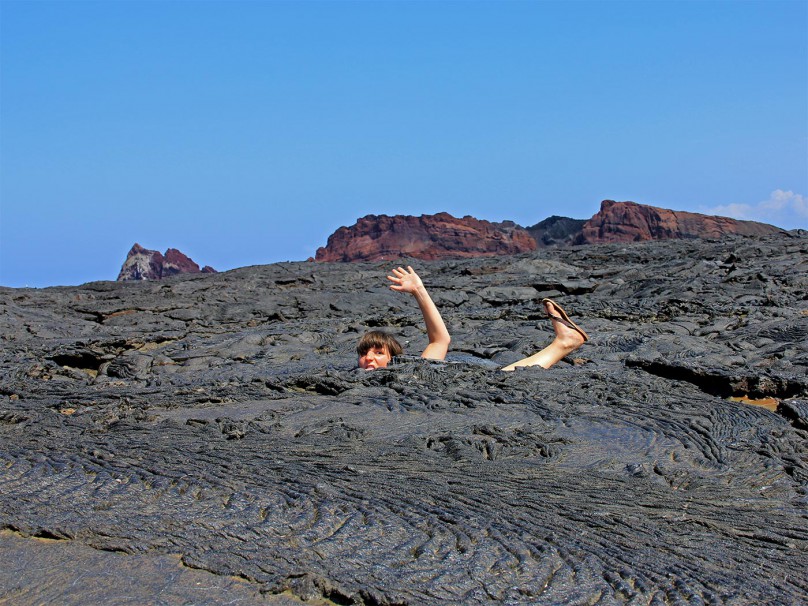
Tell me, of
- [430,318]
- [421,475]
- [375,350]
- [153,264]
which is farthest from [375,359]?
[153,264]

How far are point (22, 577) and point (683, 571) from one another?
2.17 metres

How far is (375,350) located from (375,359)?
8 cm

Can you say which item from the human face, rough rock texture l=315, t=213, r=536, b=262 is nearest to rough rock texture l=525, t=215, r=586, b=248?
rough rock texture l=315, t=213, r=536, b=262

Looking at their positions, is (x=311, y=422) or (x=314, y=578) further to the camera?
(x=311, y=422)

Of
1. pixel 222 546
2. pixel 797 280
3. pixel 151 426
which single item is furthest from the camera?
pixel 797 280

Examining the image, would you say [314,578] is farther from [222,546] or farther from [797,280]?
[797,280]

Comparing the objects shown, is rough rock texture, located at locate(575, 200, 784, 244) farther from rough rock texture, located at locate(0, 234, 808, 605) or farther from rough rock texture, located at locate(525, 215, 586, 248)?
rough rock texture, located at locate(0, 234, 808, 605)

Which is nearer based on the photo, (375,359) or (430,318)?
(375,359)

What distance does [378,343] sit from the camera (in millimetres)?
7512

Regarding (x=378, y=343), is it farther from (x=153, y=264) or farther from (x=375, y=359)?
(x=153, y=264)

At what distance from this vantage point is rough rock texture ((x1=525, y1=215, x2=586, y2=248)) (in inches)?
2012

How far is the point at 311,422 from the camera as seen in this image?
219 inches

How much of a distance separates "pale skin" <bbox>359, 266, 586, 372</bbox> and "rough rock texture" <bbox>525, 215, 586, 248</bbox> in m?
42.4

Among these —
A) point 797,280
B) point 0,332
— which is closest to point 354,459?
point 0,332
